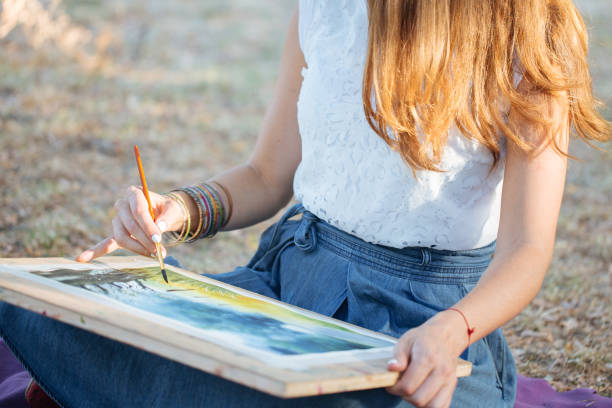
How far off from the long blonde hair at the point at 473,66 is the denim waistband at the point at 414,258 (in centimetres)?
19

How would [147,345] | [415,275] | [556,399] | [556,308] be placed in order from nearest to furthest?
[147,345] < [415,275] < [556,399] < [556,308]

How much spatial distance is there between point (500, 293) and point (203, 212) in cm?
66

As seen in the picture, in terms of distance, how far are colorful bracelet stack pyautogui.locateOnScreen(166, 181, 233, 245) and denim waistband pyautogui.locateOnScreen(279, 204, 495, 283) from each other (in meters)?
0.23

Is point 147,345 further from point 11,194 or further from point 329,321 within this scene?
point 11,194

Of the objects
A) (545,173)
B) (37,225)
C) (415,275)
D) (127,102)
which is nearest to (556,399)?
(415,275)

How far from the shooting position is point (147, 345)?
83 centimetres

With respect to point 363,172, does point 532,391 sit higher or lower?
lower

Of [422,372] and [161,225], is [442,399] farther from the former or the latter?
[161,225]

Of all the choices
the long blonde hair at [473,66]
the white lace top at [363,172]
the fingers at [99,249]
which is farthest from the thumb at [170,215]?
the long blonde hair at [473,66]

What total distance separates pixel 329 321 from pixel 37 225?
2111 mm

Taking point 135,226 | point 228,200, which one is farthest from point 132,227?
point 228,200

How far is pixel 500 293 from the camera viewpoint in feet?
3.36

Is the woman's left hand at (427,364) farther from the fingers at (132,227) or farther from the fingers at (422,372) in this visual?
the fingers at (132,227)

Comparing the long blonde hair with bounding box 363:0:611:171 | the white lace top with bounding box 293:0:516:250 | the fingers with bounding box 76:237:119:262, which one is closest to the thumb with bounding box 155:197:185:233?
the fingers with bounding box 76:237:119:262
